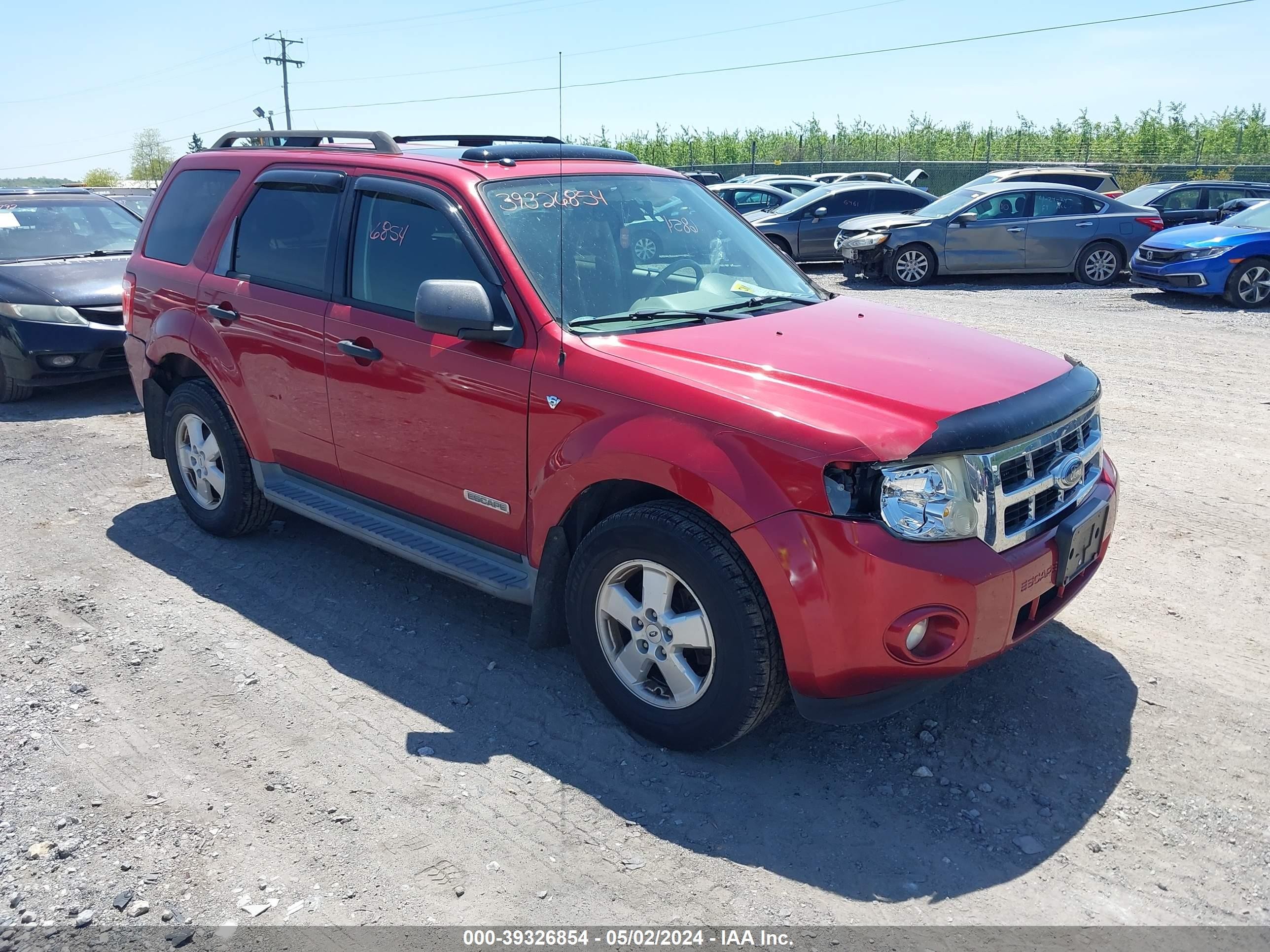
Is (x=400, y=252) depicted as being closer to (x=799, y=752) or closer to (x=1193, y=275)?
(x=799, y=752)

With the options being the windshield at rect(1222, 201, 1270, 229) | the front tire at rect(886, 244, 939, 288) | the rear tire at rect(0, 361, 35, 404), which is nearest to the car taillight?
the rear tire at rect(0, 361, 35, 404)

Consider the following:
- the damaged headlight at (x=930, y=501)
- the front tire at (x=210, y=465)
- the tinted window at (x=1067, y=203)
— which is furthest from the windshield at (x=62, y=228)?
the tinted window at (x=1067, y=203)

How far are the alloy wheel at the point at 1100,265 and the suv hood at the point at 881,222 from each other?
254 cm

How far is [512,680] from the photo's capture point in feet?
13.3

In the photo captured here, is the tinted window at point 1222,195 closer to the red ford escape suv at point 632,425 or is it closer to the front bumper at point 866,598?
the red ford escape suv at point 632,425

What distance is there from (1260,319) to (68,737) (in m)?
13.2

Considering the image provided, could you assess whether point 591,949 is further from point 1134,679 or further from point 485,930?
point 1134,679

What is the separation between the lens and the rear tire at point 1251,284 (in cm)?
1289

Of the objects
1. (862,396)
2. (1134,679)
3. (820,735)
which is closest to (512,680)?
(820,735)

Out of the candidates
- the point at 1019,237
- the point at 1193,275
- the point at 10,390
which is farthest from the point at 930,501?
the point at 1019,237

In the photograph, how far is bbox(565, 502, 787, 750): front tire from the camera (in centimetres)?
316

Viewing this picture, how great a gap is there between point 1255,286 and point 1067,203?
344 cm

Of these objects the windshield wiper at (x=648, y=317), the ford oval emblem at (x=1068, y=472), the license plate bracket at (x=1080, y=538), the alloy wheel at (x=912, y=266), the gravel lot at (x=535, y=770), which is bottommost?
the gravel lot at (x=535, y=770)

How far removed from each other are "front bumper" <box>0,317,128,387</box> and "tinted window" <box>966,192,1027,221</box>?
1257cm
